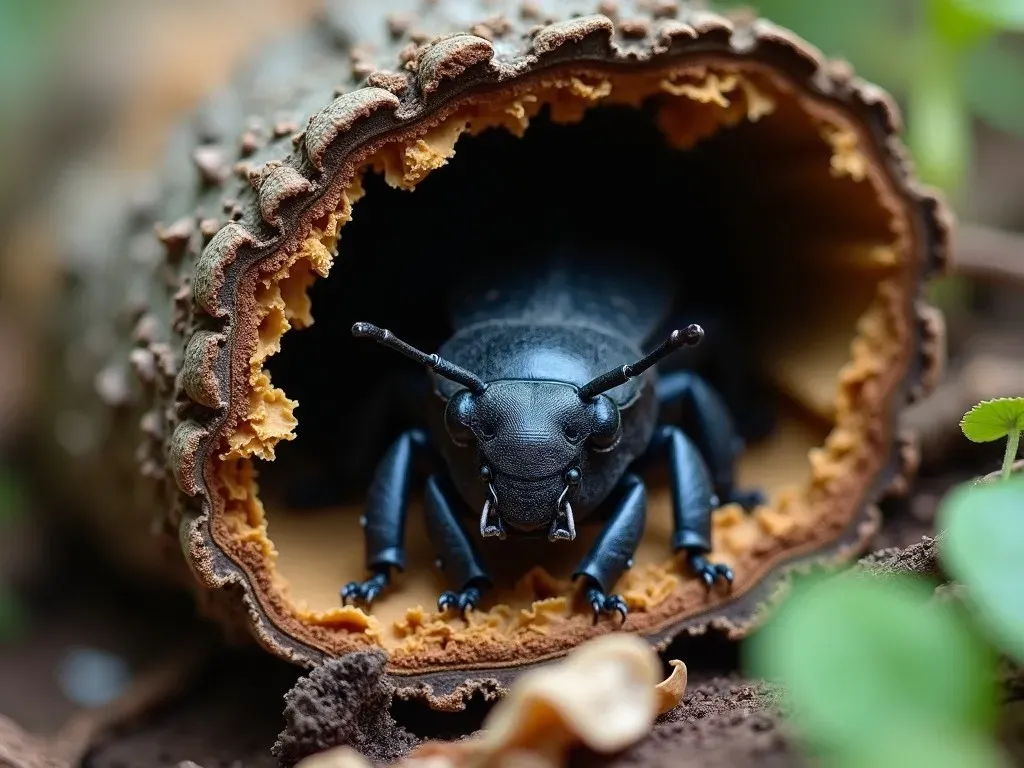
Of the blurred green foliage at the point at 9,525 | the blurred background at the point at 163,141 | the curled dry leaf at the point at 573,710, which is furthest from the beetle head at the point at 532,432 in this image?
the blurred green foliage at the point at 9,525

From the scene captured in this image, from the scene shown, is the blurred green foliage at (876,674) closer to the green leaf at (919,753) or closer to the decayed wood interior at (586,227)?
the green leaf at (919,753)

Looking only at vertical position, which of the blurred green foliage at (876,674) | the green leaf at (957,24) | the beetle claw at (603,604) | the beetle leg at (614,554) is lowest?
the beetle claw at (603,604)

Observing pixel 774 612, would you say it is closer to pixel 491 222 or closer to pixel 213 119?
pixel 491 222

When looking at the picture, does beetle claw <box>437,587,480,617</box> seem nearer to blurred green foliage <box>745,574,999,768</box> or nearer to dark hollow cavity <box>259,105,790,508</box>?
dark hollow cavity <box>259,105,790,508</box>

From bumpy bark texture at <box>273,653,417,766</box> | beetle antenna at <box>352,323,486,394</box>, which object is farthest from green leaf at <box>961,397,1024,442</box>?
bumpy bark texture at <box>273,653,417,766</box>

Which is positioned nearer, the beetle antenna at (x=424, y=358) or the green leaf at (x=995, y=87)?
the beetle antenna at (x=424, y=358)

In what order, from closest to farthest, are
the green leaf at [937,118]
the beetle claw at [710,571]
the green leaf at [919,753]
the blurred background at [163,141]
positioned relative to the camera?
the green leaf at [919,753]
the beetle claw at [710,571]
the blurred background at [163,141]
the green leaf at [937,118]

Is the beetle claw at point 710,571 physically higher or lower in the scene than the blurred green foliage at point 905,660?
lower
